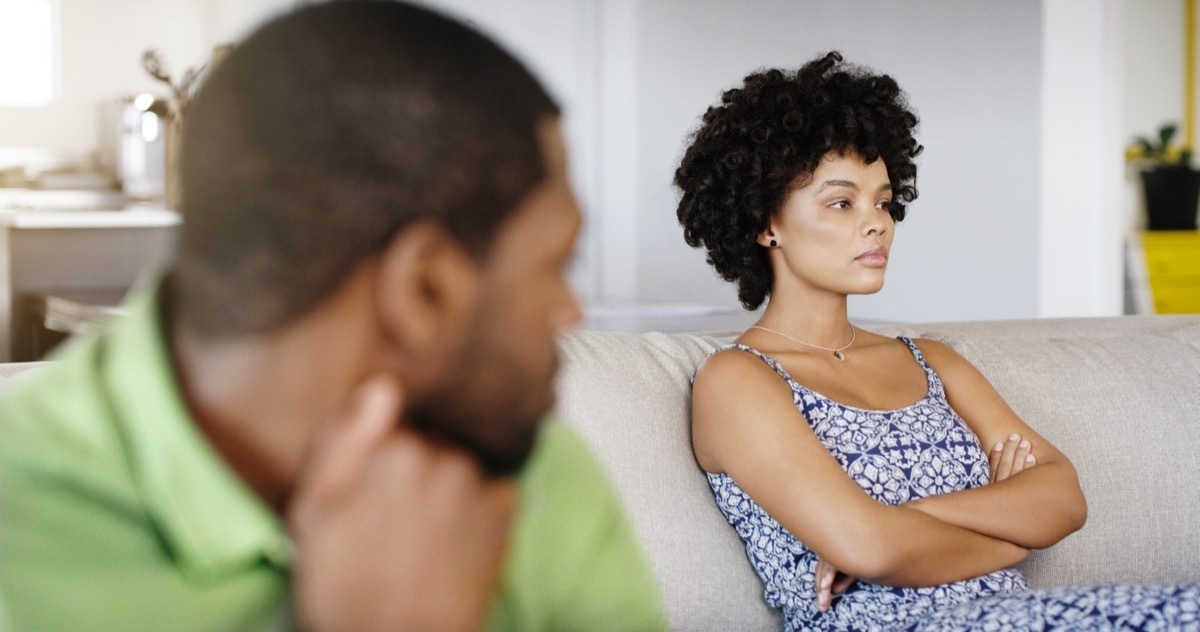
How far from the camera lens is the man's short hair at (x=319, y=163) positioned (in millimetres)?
248

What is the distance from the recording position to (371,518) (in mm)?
259

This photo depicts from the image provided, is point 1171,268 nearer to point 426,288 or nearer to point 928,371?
point 928,371

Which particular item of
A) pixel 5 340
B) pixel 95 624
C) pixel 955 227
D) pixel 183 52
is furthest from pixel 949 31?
pixel 95 624

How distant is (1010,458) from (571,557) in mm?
1186

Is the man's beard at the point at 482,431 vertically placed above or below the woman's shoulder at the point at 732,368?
above

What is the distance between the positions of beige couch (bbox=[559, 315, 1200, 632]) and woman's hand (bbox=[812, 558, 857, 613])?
86mm

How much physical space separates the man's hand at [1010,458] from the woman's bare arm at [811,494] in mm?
111

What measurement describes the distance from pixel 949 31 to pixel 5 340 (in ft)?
11.5

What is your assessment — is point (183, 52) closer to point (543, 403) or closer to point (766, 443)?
point (766, 443)

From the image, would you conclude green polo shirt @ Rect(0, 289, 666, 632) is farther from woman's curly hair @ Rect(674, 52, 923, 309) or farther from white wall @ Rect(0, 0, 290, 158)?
white wall @ Rect(0, 0, 290, 158)

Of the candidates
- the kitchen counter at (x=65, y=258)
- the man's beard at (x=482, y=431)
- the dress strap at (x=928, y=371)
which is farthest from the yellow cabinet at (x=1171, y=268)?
the man's beard at (x=482, y=431)

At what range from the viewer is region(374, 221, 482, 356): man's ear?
0.25 m

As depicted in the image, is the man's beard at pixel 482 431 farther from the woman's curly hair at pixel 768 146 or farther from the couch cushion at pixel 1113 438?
the couch cushion at pixel 1113 438

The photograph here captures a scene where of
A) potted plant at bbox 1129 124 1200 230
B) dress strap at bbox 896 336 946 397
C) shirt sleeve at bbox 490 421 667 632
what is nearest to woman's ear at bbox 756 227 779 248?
dress strap at bbox 896 336 946 397
